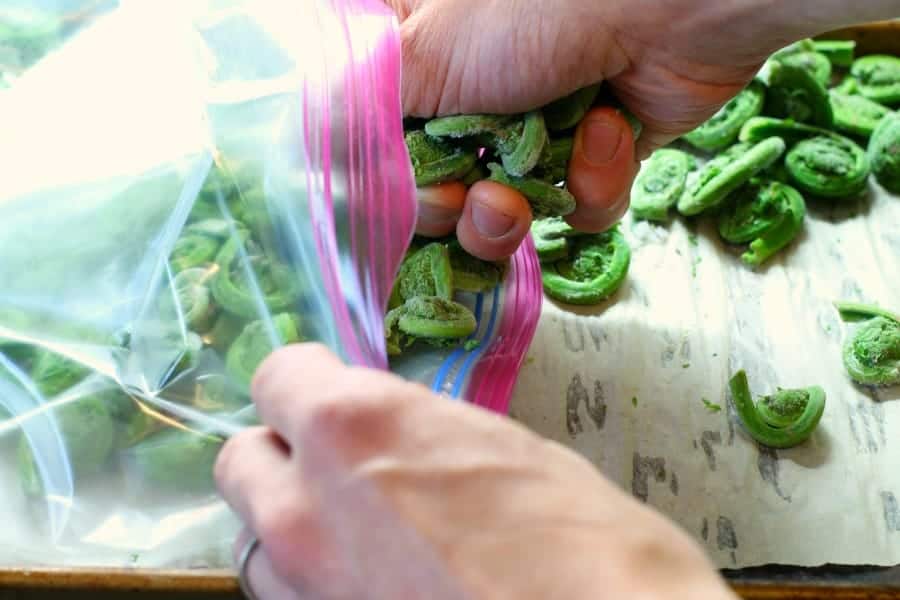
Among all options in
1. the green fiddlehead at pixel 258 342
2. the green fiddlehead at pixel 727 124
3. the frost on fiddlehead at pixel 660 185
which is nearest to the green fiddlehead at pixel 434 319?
the green fiddlehead at pixel 258 342

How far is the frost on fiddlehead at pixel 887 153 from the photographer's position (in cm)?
114

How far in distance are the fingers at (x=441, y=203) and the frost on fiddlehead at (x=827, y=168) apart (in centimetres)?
54

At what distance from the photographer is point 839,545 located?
0.82m

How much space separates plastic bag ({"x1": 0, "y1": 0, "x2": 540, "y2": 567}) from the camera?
72 centimetres

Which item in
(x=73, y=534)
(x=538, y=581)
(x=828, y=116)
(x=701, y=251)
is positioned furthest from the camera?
(x=828, y=116)

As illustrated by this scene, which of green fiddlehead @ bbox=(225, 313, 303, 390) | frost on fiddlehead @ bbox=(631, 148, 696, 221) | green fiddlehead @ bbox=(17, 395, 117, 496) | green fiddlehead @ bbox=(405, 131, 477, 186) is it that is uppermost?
green fiddlehead @ bbox=(405, 131, 477, 186)

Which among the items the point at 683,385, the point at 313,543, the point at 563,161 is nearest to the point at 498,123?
the point at 563,161

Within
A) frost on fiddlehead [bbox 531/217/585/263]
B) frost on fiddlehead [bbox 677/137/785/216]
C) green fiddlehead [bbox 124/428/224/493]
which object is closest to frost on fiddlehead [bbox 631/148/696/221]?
frost on fiddlehead [bbox 677/137/785/216]

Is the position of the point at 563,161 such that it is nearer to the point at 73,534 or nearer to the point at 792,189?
the point at 792,189

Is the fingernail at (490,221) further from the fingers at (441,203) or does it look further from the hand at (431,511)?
the hand at (431,511)

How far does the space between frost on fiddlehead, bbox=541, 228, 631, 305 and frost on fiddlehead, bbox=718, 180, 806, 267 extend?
0.15 meters

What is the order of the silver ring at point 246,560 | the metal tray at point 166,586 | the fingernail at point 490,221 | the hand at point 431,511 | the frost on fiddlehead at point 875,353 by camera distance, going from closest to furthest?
the hand at point 431,511, the silver ring at point 246,560, the metal tray at point 166,586, the fingernail at point 490,221, the frost on fiddlehead at point 875,353

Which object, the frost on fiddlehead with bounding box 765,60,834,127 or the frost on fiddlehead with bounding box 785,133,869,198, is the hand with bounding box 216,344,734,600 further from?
the frost on fiddlehead with bounding box 765,60,834,127

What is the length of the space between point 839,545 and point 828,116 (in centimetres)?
64
